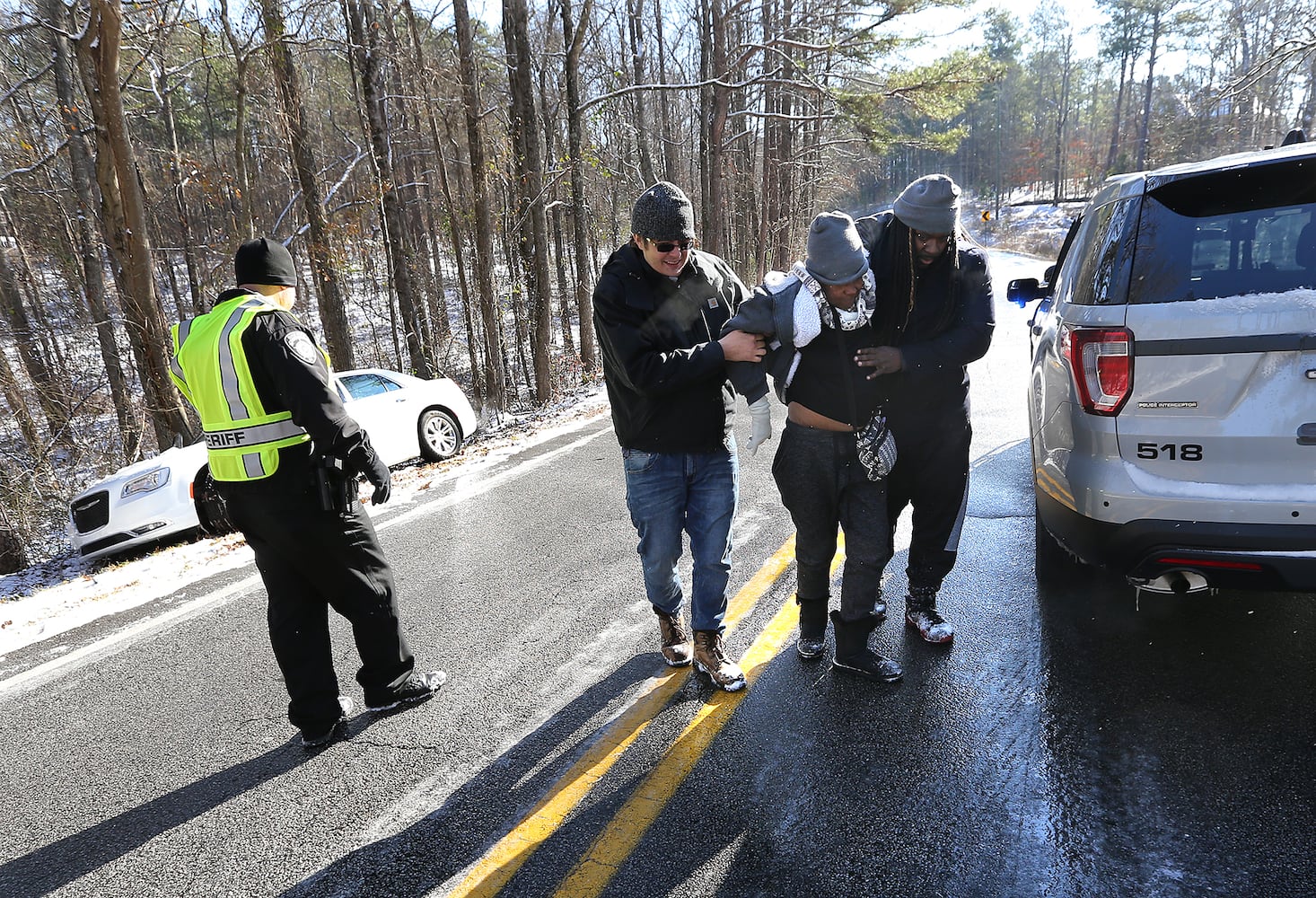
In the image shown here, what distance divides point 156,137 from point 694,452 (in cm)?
3667

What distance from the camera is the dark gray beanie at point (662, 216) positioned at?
2.70 m

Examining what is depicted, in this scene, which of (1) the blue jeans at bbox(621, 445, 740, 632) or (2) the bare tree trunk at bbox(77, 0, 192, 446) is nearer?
(1) the blue jeans at bbox(621, 445, 740, 632)

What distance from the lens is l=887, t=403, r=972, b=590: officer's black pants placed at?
311 cm

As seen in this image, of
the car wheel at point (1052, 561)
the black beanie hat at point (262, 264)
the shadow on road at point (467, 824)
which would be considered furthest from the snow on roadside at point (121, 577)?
the car wheel at point (1052, 561)

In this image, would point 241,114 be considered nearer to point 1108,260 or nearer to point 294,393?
point 294,393

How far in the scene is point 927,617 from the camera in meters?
3.42

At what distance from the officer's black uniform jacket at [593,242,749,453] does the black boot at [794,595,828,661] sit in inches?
30.7

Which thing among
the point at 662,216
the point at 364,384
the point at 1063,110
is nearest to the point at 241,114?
the point at 364,384

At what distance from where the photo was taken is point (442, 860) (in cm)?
233

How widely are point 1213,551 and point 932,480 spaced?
0.98 meters

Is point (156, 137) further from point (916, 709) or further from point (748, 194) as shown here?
point (916, 709)

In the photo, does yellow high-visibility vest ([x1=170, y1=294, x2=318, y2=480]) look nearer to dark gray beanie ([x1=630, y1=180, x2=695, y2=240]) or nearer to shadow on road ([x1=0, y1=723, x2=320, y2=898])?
shadow on road ([x1=0, y1=723, x2=320, y2=898])

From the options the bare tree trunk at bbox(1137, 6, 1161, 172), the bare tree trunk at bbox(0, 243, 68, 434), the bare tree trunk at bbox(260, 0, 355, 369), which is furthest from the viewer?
the bare tree trunk at bbox(1137, 6, 1161, 172)

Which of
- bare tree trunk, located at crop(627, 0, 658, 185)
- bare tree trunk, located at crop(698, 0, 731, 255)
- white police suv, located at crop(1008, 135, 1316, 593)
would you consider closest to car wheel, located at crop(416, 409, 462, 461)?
white police suv, located at crop(1008, 135, 1316, 593)
